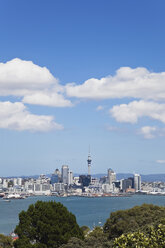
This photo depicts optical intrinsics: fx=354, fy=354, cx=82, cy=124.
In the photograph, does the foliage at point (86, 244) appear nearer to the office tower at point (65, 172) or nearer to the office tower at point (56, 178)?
the office tower at point (65, 172)

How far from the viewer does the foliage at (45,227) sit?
36.2 feet

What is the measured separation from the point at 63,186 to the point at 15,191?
64.7 feet

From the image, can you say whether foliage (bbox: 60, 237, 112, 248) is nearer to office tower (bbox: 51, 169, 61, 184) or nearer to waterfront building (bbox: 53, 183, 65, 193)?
waterfront building (bbox: 53, 183, 65, 193)

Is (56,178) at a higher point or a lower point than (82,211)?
lower

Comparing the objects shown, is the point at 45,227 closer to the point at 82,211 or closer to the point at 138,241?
the point at 138,241

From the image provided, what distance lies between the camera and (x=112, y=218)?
1473cm

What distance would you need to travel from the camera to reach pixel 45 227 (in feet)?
36.5

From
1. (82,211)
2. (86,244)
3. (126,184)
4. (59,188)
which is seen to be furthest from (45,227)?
(59,188)

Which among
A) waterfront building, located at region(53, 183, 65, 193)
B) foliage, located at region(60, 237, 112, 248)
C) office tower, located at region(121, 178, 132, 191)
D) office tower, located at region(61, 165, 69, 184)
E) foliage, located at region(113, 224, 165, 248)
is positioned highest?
foliage, located at region(113, 224, 165, 248)

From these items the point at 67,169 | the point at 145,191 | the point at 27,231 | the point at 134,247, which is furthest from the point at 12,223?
the point at 67,169

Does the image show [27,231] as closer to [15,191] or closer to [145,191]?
[15,191]

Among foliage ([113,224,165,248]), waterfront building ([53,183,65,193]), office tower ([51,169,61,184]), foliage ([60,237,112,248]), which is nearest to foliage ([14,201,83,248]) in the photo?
foliage ([60,237,112,248])

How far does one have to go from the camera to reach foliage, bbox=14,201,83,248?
36.2 feet

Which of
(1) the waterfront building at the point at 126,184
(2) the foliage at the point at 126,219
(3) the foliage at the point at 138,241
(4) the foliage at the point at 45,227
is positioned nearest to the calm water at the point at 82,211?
(2) the foliage at the point at 126,219
